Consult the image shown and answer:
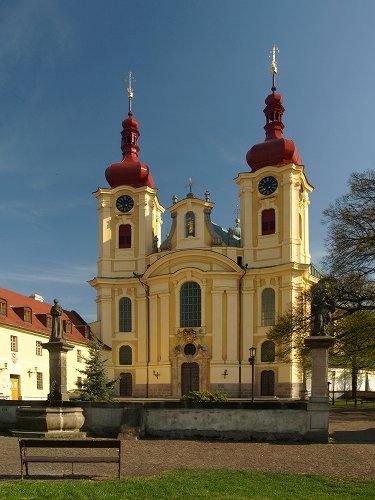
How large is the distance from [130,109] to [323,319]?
1839 inches

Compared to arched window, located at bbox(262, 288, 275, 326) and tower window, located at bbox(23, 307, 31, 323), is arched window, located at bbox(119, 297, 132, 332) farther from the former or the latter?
arched window, located at bbox(262, 288, 275, 326)

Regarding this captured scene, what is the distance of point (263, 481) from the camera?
36.2 ft

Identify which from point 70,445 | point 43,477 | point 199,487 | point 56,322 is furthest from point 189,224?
point 199,487

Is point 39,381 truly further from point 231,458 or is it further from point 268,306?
point 231,458

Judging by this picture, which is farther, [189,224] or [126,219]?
[126,219]

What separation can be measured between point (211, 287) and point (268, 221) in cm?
716

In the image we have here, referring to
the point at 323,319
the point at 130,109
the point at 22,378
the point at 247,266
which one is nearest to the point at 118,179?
the point at 130,109

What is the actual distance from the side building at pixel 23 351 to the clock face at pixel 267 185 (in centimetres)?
1912

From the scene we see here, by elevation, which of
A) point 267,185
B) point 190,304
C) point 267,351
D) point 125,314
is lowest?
point 267,351

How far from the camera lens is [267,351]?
156 ft

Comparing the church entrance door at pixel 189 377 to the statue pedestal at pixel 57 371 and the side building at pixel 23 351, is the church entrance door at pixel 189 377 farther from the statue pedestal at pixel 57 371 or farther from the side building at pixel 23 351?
the statue pedestal at pixel 57 371

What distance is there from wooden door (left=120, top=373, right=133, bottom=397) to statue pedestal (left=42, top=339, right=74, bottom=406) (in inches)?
1222

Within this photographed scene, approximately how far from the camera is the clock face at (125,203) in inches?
2164

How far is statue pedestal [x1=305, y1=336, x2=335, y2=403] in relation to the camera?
Answer: 708 inches
